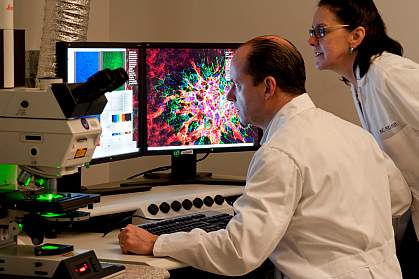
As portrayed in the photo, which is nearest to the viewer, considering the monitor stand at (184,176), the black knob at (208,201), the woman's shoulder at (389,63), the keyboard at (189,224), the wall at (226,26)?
the keyboard at (189,224)

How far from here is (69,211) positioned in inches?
82.7

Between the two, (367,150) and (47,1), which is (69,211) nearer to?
(367,150)

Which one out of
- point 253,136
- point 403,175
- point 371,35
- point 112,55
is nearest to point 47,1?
point 112,55

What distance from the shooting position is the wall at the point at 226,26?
3.68 meters

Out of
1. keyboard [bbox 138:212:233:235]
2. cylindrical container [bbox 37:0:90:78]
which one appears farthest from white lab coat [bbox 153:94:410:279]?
cylindrical container [bbox 37:0:90:78]

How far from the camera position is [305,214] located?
2250 mm

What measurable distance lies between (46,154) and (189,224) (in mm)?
792

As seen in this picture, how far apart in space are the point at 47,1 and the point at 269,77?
1286 millimetres

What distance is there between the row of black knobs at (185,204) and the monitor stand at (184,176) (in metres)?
0.24

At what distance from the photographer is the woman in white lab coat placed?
2912 millimetres

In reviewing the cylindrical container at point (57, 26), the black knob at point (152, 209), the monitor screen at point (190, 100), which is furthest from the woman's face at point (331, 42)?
the cylindrical container at point (57, 26)

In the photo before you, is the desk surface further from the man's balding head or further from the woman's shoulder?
the woman's shoulder

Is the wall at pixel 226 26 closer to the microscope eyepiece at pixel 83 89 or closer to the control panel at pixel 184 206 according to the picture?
the control panel at pixel 184 206

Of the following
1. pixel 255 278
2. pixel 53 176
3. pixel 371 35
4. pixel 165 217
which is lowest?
pixel 255 278
